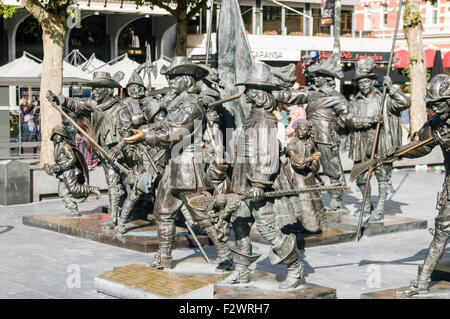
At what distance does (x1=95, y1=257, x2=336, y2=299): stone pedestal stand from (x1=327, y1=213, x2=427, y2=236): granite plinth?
3.69 meters

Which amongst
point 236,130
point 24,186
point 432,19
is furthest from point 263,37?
point 236,130

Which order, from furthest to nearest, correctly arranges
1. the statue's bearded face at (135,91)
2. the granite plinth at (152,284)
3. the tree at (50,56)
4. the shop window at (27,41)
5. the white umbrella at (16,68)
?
the shop window at (27,41) → the white umbrella at (16,68) → the tree at (50,56) → the statue's bearded face at (135,91) → the granite plinth at (152,284)

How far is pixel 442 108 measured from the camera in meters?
7.68

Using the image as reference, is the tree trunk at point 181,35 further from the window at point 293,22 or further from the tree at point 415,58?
the window at point 293,22

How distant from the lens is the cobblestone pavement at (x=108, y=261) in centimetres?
877

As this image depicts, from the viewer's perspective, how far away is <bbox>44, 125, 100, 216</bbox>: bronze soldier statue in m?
12.7

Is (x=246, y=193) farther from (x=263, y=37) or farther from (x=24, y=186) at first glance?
(x=263, y=37)

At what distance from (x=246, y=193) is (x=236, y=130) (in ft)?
13.9

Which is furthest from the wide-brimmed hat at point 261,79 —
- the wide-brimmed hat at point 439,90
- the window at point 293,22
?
the window at point 293,22

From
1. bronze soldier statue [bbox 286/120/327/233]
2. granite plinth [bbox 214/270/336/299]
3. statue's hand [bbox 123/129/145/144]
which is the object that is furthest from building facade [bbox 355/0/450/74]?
granite plinth [bbox 214/270/336/299]

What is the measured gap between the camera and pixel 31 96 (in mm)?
22938

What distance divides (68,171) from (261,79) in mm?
5504

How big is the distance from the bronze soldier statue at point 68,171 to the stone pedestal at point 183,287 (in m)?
4.35
